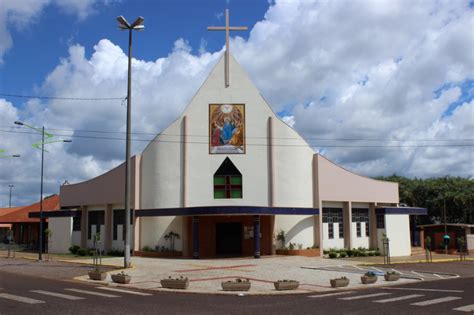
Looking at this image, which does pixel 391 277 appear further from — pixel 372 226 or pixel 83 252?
pixel 83 252

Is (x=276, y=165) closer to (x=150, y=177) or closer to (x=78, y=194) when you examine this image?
(x=150, y=177)

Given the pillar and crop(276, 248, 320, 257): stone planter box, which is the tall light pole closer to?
crop(276, 248, 320, 257): stone planter box

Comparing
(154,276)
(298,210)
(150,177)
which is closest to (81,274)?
(154,276)

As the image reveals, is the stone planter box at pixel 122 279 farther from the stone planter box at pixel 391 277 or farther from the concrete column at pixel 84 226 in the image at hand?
the concrete column at pixel 84 226

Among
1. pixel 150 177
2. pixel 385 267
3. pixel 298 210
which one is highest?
pixel 150 177

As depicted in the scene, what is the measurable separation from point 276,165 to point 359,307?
23.0 m

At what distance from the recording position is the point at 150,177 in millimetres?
38875

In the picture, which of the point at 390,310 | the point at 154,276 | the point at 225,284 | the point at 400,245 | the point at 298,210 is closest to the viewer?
the point at 390,310

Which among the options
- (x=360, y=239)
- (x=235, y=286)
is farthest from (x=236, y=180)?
(x=235, y=286)

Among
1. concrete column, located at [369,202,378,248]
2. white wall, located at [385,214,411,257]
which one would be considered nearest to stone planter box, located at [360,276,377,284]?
white wall, located at [385,214,411,257]

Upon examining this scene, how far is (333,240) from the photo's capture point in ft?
133

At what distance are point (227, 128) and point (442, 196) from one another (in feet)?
162

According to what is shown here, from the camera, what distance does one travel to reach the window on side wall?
124 feet

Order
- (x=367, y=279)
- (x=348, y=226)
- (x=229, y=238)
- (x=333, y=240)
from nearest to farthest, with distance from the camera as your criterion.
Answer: (x=367, y=279) < (x=229, y=238) < (x=333, y=240) < (x=348, y=226)
